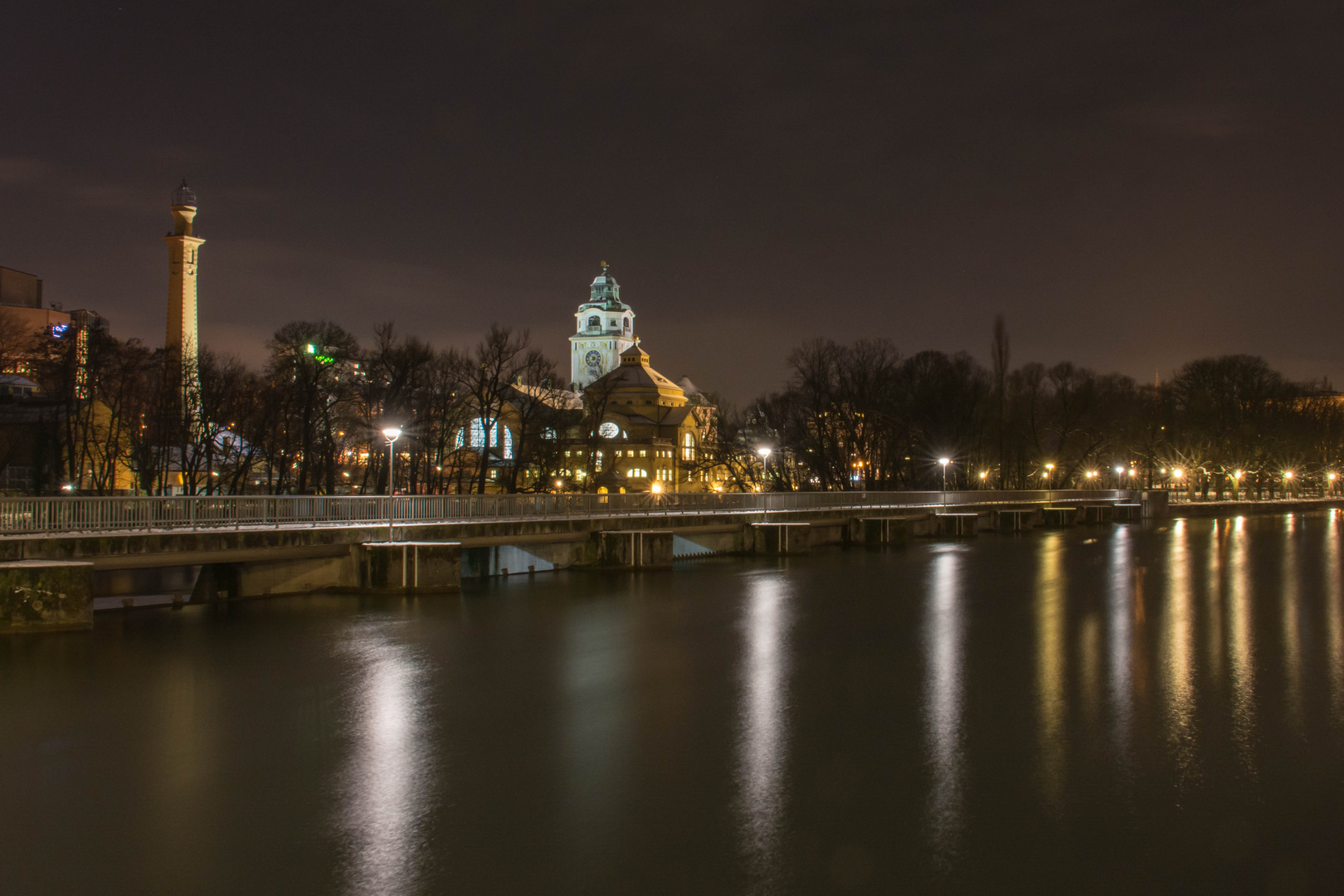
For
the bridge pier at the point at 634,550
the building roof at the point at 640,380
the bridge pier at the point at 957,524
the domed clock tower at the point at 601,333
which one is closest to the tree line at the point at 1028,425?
the bridge pier at the point at 957,524

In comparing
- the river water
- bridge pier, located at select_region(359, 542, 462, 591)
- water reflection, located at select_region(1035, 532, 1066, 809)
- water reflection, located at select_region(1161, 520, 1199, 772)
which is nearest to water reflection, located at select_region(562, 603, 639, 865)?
the river water

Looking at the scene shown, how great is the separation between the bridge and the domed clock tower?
15218 cm

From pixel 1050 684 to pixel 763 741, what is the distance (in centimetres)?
558

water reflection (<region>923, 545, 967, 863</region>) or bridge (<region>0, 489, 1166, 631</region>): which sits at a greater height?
bridge (<region>0, 489, 1166, 631</region>)

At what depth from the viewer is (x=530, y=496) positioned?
31156 millimetres

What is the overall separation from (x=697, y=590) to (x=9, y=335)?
44084mm

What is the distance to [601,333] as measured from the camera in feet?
636

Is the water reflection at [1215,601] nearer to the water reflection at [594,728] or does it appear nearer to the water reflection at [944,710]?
the water reflection at [944,710]

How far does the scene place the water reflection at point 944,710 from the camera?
9000 millimetres

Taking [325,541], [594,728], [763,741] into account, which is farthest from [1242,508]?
[594,728]

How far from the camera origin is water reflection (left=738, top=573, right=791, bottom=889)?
844cm

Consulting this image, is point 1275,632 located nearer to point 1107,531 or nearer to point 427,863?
point 427,863

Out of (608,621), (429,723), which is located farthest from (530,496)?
(429,723)

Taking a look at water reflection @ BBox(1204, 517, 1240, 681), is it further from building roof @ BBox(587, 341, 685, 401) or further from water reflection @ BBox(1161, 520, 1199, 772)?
building roof @ BBox(587, 341, 685, 401)
